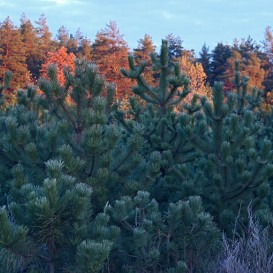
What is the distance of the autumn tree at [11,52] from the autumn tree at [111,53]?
6.12m

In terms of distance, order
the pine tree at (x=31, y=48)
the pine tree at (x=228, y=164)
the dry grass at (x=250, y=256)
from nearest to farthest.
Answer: the dry grass at (x=250, y=256)
the pine tree at (x=228, y=164)
the pine tree at (x=31, y=48)

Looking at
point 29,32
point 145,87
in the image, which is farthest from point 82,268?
point 29,32

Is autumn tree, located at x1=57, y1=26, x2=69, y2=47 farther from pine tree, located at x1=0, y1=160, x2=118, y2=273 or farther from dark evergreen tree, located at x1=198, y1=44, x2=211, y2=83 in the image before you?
pine tree, located at x1=0, y1=160, x2=118, y2=273

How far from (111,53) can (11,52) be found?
880cm

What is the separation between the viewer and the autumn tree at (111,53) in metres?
44.1

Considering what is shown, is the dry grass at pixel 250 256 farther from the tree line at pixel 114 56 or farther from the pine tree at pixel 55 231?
the tree line at pixel 114 56

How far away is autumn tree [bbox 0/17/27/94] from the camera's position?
4222 cm

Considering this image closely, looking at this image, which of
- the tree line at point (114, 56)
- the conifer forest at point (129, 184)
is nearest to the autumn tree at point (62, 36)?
the tree line at point (114, 56)

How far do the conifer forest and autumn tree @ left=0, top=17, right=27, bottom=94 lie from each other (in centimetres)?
3565

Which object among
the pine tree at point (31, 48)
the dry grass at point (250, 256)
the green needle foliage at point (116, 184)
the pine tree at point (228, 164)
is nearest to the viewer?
the green needle foliage at point (116, 184)

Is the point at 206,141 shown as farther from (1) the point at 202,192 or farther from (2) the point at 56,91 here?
(2) the point at 56,91

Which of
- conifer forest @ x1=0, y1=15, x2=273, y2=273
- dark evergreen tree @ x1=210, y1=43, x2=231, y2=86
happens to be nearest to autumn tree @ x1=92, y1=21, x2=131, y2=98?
dark evergreen tree @ x1=210, y1=43, x2=231, y2=86

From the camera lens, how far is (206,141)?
19.6 feet

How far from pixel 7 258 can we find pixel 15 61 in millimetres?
41542
